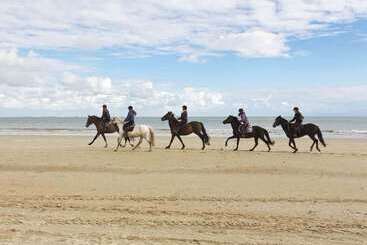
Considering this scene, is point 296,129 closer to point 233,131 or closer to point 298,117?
point 298,117

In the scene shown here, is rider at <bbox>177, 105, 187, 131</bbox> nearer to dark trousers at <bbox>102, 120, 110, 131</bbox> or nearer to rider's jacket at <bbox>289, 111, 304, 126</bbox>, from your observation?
dark trousers at <bbox>102, 120, 110, 131</bbox>

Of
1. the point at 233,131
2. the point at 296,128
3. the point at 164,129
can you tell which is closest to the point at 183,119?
the point at 233,131

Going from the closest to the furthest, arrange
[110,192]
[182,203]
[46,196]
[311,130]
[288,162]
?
[182,203] < [46,196] < [110,192] < [288,162] < [311,130]

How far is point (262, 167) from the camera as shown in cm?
1692

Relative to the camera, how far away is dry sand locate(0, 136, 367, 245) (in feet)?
26.6

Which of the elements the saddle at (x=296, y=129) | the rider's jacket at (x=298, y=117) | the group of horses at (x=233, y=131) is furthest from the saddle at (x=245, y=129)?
the rider's jacket at (x=298, y=117)

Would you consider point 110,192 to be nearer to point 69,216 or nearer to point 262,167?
point 69,216

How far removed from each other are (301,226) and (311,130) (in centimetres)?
1534

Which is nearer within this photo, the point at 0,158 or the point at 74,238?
→ the point at 74,238

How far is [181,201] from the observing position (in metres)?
10.9

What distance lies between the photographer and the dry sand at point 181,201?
8.09 metres

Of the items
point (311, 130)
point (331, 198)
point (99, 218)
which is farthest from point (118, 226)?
point (311, 130)

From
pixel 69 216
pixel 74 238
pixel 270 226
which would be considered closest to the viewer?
pixel 74 238

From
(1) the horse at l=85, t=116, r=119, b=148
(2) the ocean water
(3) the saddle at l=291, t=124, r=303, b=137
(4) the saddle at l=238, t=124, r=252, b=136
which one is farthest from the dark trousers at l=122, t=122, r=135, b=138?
(2) the ocean water
